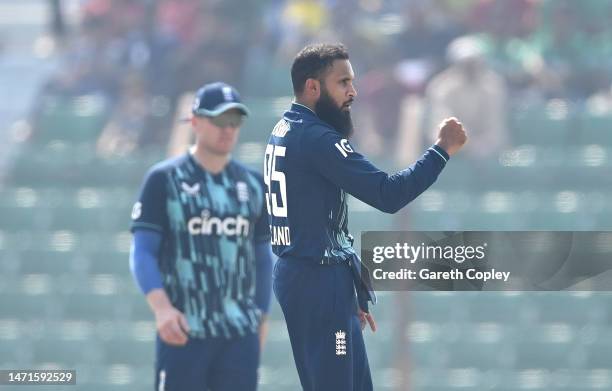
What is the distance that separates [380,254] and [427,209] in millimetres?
3962

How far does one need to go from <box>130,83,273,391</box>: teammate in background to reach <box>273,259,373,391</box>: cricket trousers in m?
1.06

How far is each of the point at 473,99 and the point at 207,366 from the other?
160 inches

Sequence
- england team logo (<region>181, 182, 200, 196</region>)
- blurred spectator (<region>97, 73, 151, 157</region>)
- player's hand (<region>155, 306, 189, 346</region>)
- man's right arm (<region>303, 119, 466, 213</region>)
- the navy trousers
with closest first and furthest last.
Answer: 1. man's right arm (<region>303, 119, 466, 213</region>)
2. player's hand (<region>155, 306, 189, 346</region>)
3. the navy trousers
4. england team logo (<region>181, 182, 200, 196</region>)
5. blurred spectator (<region>97, 73, 151, 157</region>)

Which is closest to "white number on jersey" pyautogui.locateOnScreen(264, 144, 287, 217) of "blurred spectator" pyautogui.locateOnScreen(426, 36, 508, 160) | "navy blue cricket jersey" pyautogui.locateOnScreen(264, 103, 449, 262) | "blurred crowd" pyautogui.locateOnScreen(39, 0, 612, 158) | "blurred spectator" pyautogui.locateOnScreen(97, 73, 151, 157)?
"navy blue cricket jersey" pyautogui.locateOnScreen(264, 103, 449, 262)

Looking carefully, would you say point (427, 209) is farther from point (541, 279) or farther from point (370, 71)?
point (541, 279)

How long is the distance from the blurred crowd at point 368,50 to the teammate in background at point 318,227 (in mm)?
4879

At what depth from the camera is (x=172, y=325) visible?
4.91 meters

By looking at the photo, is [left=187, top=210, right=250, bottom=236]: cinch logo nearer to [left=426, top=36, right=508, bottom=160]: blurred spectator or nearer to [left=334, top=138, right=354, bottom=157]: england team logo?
[left=334, top=138, right=354, bottom=157]: england team logo

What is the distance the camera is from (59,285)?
360 inches

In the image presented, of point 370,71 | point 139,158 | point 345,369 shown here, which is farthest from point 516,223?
point 345,369

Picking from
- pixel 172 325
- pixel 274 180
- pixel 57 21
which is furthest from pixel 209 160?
pixel 57 21

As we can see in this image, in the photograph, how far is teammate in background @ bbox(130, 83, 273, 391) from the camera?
199 inches

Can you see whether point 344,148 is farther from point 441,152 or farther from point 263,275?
point 263,275

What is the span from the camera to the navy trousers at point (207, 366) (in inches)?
198
